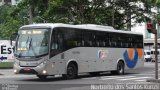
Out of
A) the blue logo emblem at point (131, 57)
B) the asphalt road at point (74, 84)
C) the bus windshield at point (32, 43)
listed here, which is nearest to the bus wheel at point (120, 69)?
the blue logo emblem at point (131, 57)

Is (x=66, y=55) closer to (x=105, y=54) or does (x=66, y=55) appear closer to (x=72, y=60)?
(x=72, y=60)

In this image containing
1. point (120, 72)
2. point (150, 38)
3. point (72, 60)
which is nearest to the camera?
point (72, 60)

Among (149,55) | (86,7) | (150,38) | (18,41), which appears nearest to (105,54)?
(18,41)

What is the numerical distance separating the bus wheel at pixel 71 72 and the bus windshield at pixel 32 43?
95.3 inches

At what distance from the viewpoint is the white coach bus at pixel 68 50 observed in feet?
83.9

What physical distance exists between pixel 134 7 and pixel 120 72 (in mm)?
20886

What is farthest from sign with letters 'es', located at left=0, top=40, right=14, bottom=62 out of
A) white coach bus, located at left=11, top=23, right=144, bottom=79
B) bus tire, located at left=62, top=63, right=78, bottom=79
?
bus tire, located at left=62, top=63, right=78, bottom=79

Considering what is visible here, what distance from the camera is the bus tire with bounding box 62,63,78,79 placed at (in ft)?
89.6

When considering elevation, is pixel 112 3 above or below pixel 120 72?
above

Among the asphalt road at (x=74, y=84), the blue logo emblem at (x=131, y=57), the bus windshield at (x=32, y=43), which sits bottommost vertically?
the asphalt road at (x=74, y=84)

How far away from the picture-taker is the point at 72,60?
2759 centimetres

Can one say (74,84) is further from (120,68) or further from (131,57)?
(131,57)

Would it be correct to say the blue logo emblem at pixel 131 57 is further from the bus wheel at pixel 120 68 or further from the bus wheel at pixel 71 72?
the bus wheel at pixel 71 72

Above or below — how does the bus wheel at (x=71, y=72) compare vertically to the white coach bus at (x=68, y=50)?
below
